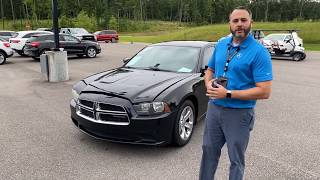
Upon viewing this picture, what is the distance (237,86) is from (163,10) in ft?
416

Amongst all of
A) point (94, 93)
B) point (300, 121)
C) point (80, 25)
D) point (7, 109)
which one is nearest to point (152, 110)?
point (94, 93)

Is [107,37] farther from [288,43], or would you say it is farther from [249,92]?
[249,92]

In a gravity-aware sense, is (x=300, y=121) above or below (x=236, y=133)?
below

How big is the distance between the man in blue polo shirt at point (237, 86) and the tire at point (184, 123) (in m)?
1.57

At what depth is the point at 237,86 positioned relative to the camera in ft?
9.51

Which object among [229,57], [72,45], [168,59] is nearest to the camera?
[229,57]

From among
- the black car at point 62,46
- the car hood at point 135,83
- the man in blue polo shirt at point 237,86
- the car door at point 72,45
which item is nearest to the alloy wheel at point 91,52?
the black car at point 62,46

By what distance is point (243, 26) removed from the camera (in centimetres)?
280

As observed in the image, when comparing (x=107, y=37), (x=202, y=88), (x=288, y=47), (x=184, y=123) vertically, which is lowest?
(x=107, y=37)

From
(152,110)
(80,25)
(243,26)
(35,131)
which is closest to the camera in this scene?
(243,26)

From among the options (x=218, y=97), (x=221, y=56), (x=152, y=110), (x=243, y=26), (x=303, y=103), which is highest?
(x=243, y=26)

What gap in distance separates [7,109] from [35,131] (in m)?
1.98

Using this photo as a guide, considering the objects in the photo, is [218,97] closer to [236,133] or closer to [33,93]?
[236,133]

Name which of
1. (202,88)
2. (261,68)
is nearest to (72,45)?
(202,88)
